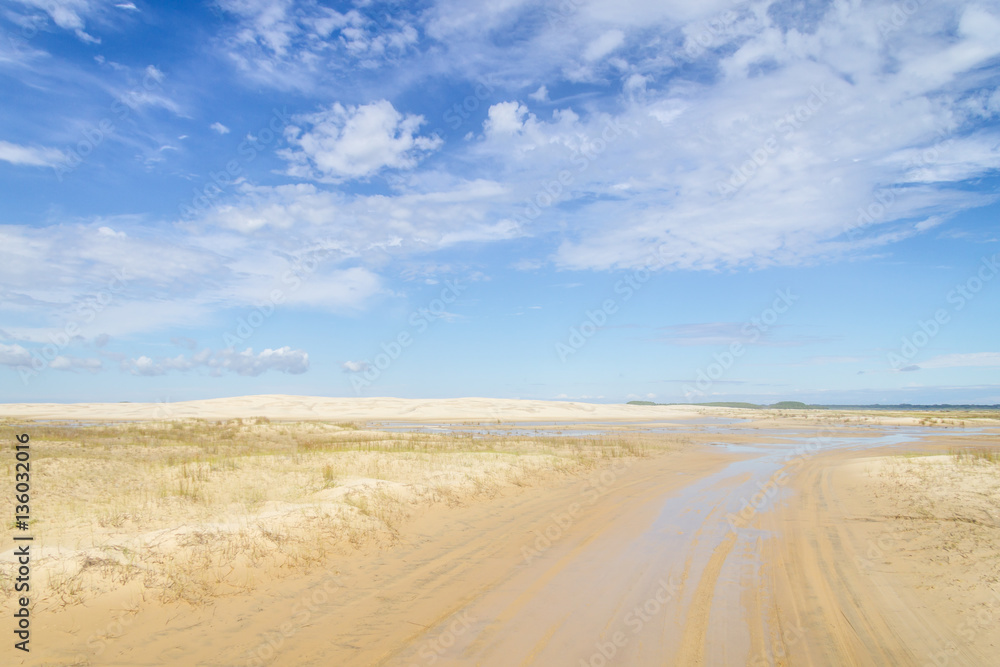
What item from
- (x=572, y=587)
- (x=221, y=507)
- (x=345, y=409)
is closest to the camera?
(x=572, y=587)

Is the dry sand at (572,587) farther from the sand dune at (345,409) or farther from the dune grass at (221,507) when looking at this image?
the sand dune at (345,409)

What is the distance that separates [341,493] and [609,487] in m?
8.39

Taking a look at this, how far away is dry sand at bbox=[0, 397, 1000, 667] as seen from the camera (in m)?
5.70

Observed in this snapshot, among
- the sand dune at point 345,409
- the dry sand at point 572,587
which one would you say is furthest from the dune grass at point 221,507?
the sand dune at point 345,409

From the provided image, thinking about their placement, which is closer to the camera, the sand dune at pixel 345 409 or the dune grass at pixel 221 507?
the dune grass at pixel 221 507

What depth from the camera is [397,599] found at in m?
7.14

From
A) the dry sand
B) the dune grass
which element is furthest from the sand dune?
the dry sand

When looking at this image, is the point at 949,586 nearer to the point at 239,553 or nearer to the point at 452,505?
the point at 452,505

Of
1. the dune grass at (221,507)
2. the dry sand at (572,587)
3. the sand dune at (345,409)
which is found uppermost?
the sand dune at (345,409)

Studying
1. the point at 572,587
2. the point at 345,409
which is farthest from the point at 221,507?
the point at 345,409

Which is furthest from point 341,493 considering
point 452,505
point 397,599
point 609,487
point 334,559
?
point 609,487

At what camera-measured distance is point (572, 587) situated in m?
7.58

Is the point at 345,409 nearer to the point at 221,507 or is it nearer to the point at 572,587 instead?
the point at 221,507

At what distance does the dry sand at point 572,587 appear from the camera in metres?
5.70
